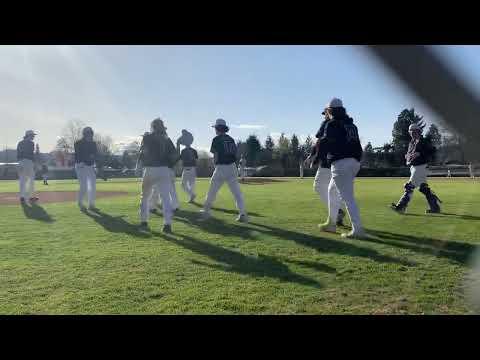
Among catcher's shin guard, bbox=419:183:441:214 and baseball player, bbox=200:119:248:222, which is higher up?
baseball player, bbox=200:119:248:222

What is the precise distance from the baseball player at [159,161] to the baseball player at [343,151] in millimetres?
2497

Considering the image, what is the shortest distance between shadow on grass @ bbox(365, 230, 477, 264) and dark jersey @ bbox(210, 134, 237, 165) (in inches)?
110

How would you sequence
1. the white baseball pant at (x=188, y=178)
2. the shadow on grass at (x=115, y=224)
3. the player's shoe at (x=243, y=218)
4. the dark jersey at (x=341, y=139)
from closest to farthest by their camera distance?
1. the dark jersey at (x=341, y=139)
2. the shadow on grass at (x=115, y=224)
3. the player's shoe at (x=243, y=218)
4. the white baseball pant at (x=188, y=178)

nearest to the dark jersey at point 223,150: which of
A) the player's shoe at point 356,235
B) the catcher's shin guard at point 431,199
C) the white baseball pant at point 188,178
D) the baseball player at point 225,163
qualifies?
the baseball player at point 225,163

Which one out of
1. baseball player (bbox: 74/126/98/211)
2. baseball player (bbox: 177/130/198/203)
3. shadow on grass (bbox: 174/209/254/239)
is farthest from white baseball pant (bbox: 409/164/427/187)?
baseball player (bbox: 74/126/98/211)

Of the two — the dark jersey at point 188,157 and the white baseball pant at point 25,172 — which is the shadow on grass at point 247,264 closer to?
the dark jersey at point 188,157

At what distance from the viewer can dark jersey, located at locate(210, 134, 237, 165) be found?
7.68 m

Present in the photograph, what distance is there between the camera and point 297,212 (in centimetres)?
925

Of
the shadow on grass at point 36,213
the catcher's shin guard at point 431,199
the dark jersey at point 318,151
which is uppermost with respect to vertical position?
the dark jersey at point 318,151

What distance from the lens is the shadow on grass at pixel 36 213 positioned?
838 centimetres

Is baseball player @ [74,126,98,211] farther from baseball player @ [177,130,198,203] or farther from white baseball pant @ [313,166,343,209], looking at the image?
white baseball pant @ [313,166,343,209]
